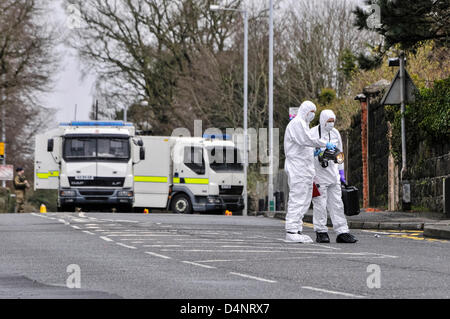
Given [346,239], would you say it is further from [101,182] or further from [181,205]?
[181,205]

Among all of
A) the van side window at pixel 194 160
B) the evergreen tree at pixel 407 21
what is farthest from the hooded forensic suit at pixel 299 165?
the van side window at pixel 194 160

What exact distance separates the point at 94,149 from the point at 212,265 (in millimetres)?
20406

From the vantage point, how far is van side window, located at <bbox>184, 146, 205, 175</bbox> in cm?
3541

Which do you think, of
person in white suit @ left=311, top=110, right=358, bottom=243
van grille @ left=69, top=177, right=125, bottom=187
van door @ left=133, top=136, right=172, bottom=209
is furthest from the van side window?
person in white suit @ left=311, top=110, right=358, bottom=243

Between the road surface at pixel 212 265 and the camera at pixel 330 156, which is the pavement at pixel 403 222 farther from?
the camera at pixel 330 156

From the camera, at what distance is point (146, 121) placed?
54.2 m

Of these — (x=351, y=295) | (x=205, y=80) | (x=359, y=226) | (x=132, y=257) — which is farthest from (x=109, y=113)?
(x=351, y=295)

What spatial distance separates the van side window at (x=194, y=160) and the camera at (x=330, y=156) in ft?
65.8

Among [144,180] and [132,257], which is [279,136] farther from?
[132,257]

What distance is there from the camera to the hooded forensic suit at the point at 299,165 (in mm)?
15102

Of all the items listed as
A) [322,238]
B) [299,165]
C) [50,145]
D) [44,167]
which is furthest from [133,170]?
[299,165]

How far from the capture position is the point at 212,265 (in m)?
11.9

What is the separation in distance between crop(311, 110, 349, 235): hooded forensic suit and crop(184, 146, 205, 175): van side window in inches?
780

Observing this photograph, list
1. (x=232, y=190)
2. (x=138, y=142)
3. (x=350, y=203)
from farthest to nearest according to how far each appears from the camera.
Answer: (x=232, y=190) → (x=138, y=142) → (x=350, y=203)
